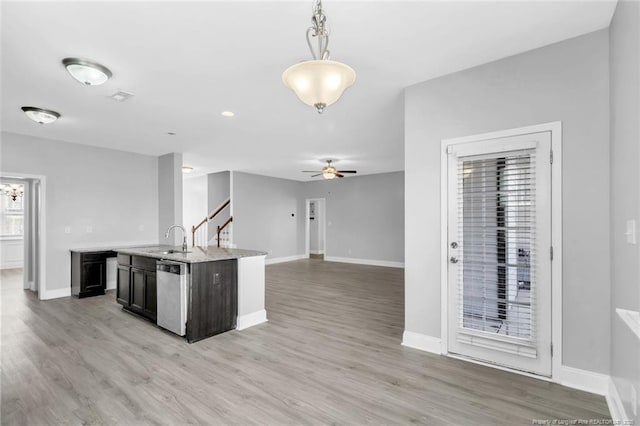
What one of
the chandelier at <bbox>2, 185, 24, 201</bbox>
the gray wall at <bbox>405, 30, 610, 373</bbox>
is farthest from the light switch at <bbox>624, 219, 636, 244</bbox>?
the chandelier at <bbox>2, 185, 24, 201</bbox>

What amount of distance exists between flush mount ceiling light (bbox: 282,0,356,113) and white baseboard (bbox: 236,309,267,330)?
2.95 meters

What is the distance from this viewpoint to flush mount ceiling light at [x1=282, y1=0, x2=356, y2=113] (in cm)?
171

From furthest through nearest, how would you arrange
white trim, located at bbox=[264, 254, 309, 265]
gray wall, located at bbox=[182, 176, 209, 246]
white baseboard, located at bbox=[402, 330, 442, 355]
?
1. gray wall, located at bbox=[182, 176, 209, 246]
2. white trim, located at bbox=[264, 254, 309, 265]
3. white baseboard, located at bbox=[402, 330, 442, 355]

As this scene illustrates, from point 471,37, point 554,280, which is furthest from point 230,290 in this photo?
point 471,37

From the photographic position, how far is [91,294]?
5.46 metres

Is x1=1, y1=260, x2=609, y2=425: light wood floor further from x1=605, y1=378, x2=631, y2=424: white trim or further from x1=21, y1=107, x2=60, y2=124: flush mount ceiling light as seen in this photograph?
x1=21, y1=107, x2=60, y2=124: flush mount ceiling light

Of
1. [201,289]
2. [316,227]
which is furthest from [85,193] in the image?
[316,227]

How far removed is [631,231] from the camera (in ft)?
5.85

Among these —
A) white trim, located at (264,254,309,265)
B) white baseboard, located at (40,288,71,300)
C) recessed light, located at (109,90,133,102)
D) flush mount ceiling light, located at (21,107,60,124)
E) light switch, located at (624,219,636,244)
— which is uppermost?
recessed light, located at (109,90,133,102)

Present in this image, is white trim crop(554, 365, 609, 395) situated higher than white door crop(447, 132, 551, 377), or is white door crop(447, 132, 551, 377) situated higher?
white door crop(447, 132, 551, 377)

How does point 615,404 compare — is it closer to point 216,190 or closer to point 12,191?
point 216,190

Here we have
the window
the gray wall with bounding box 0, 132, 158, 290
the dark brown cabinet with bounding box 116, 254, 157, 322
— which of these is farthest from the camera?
the window

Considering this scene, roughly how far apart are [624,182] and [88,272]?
7.04 m

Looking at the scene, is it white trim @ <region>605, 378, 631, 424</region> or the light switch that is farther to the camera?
white trim @ <region>605, 378, 631, 424</region>
